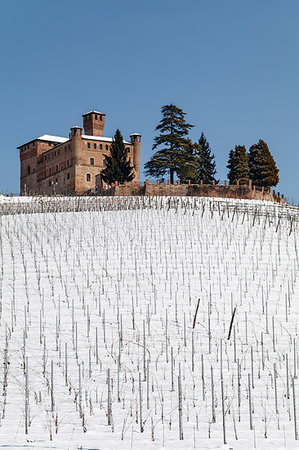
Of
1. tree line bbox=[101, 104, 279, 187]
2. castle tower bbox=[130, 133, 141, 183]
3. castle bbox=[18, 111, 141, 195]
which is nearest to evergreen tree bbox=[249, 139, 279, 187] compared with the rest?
tree line bbox=[101, 104, 279, 187]

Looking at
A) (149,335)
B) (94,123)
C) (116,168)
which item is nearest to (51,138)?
(94,123)

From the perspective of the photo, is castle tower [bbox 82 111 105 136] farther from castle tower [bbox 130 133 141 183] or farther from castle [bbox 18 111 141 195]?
castle tower [bbox 130 133 141 183]

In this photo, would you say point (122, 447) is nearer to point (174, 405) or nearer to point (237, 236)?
point (174, 405)

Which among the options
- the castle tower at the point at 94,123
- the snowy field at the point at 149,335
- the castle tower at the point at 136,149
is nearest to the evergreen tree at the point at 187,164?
the castle tower at the point at 136,149

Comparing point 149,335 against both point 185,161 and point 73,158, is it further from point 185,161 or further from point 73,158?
point 73,158

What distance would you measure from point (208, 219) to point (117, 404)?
41.1ft

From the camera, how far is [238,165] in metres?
51.8

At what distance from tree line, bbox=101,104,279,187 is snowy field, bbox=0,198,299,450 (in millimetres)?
27063

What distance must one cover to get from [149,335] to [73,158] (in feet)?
209

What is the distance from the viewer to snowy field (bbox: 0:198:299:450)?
5.15m

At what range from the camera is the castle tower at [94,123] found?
77750 mm

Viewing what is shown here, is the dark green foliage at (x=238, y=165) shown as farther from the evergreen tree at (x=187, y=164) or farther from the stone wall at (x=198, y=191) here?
the stone wall at (x=198, y=191)

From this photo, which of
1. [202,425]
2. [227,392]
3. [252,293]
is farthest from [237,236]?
[202,425]

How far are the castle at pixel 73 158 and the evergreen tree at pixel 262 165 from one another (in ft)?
60.2
